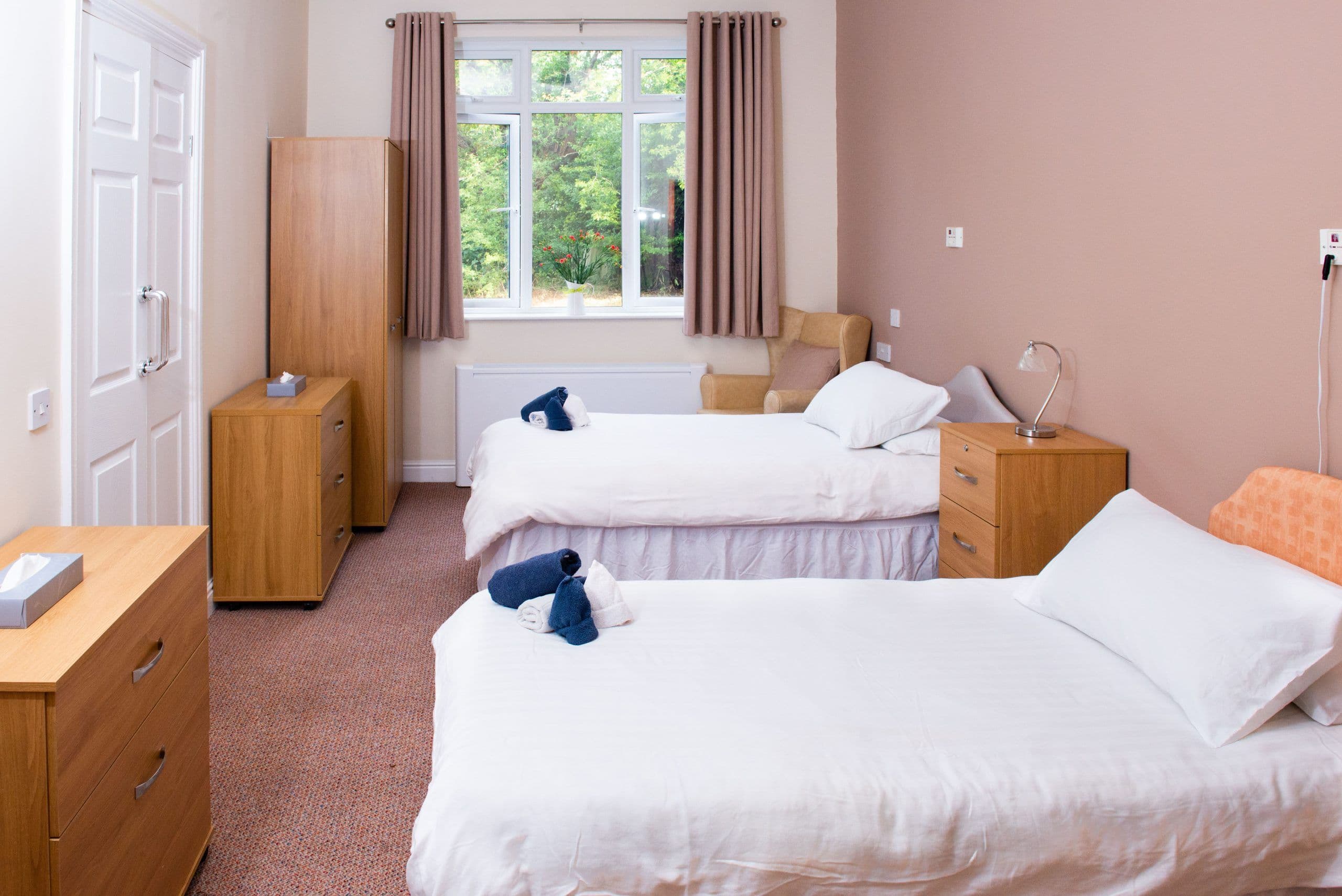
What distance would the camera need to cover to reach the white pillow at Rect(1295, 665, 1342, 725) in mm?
1907

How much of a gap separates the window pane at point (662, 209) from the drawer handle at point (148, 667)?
449cm

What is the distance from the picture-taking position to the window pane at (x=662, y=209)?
6.13 metres

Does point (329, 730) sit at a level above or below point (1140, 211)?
below

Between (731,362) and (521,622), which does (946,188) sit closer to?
(731,362)

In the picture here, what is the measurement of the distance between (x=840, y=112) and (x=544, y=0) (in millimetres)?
1732

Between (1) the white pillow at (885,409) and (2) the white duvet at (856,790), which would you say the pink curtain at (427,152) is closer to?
(1) the white pillow at (885,409)

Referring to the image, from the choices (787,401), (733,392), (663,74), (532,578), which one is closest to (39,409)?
(532,578)

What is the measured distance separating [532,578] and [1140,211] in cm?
202

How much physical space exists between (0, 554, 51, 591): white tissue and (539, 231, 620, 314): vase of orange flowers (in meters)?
4.35

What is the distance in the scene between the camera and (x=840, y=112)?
5969 mm

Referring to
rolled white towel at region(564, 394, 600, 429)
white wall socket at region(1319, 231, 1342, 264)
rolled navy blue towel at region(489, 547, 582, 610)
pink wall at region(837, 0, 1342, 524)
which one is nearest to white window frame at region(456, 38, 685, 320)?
pink wall at region(837, 0, 1342, 524)

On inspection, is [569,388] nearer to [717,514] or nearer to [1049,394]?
[717,514]

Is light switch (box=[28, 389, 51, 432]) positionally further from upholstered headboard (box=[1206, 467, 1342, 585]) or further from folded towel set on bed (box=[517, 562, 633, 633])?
upholstered headboard (box=[1206, 467, 1342, 585])

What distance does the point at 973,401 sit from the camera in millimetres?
4168
